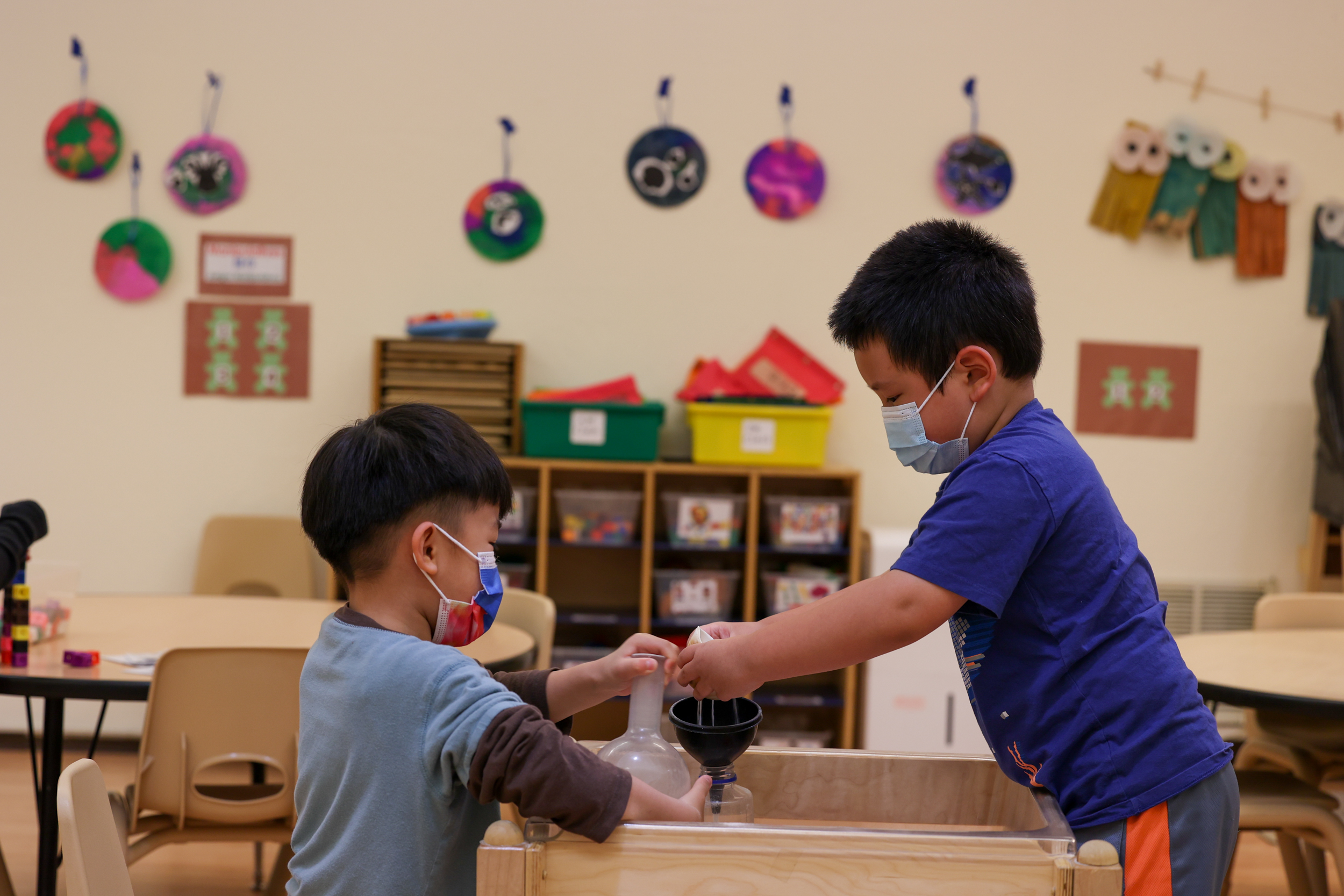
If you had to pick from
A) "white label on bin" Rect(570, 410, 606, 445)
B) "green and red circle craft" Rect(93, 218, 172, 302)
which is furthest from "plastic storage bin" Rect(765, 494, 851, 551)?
"green and red circle craft" Rect(93, 218, 172, 302)

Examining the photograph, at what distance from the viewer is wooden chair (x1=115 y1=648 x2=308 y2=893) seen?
82.4 inches

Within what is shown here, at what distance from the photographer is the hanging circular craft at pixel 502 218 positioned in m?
4.23

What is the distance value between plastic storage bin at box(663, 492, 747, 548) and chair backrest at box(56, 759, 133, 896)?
263 centimetres

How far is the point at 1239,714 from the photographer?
4289mm

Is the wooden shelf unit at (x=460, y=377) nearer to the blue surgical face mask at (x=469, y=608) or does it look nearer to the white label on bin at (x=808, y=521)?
the white label on bin at (x=808, y=521)

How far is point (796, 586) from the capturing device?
392cm

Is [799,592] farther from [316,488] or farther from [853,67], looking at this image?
[316,488]

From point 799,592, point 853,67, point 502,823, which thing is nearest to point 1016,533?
point 502,823

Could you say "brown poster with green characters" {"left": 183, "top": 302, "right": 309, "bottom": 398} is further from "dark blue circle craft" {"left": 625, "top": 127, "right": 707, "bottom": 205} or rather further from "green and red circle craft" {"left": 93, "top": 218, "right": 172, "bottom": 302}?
"dark blue circle craft" {"left": 625, "top": 127, "right": 707, "bottom": 205}

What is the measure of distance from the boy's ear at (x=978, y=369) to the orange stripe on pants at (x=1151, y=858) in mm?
469

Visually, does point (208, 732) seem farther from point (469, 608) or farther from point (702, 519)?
point (702, 519)

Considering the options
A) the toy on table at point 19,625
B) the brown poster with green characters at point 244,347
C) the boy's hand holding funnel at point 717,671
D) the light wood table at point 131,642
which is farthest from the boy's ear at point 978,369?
the brown poster with green characters at point 244,347

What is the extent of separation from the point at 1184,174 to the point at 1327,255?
0.68m

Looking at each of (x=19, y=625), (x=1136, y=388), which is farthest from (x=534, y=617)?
(x=1136, y=388)
